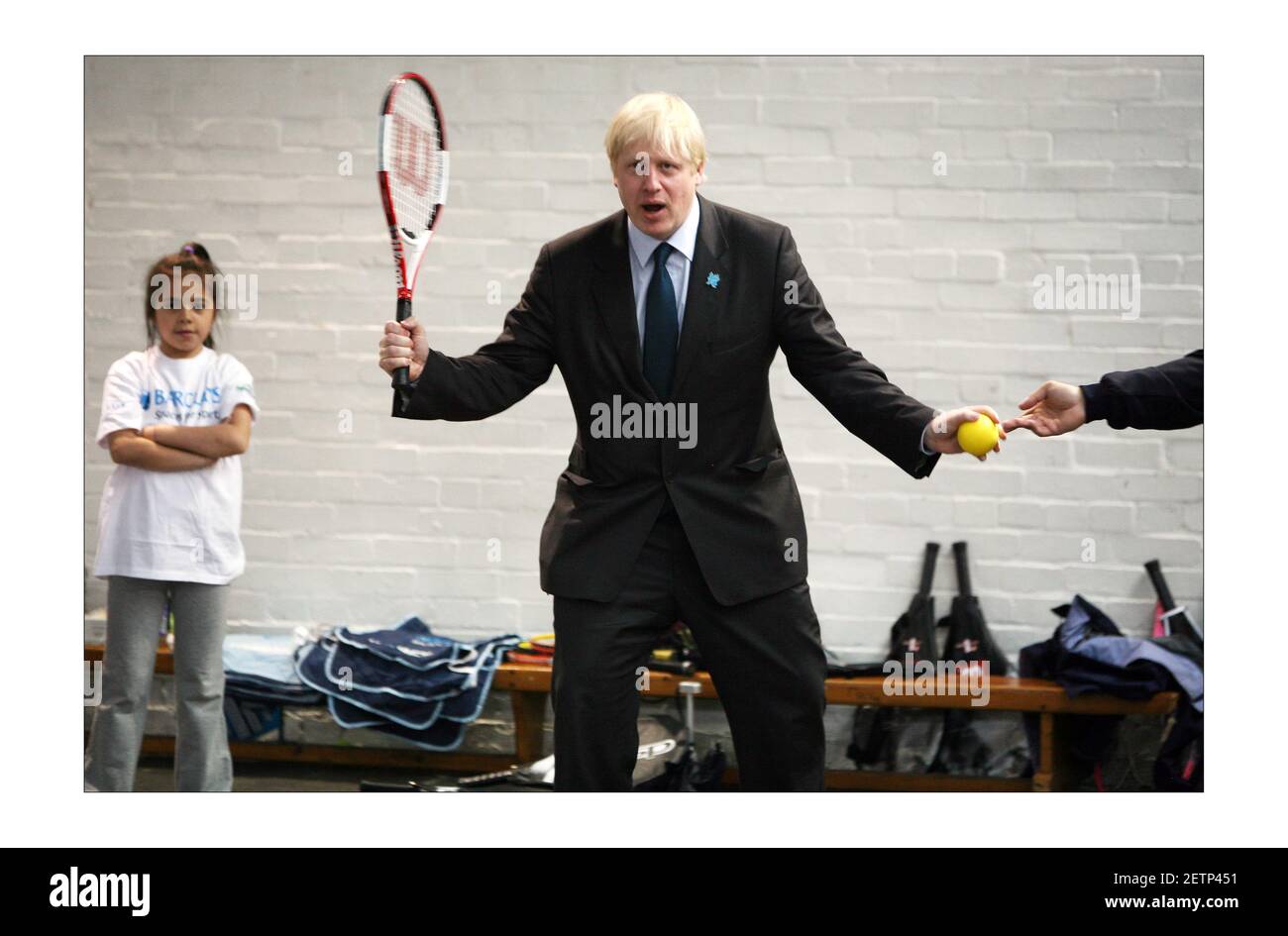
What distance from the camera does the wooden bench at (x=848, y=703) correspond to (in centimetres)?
473

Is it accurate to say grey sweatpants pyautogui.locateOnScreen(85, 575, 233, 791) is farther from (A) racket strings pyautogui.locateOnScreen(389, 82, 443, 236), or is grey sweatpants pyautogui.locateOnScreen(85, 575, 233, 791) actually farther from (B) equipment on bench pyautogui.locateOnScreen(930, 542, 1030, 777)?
(B) equipment on bench pyautogui.locateOnScreen(930, 542, 1030, 777)

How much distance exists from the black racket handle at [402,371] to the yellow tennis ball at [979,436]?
4.23ft

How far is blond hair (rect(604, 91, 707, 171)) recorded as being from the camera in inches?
125

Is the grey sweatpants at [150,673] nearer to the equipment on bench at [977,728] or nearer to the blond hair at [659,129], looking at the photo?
the blond hair at [659,129]

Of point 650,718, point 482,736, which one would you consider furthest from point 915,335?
point 482,736

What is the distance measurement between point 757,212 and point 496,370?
6.63 feet

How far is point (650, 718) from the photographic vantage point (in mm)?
4996

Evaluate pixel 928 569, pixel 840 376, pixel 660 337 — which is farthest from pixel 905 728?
pixel 660 337

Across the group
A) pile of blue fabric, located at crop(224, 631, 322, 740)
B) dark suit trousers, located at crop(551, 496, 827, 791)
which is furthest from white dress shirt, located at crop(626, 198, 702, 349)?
pile of blue fabric, located at crop(224, 631, 322, 740)

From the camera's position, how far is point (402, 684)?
16.2 feet

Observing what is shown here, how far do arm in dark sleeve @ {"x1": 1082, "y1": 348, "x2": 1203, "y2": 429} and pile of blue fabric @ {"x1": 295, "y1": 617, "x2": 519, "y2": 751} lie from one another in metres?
2.37

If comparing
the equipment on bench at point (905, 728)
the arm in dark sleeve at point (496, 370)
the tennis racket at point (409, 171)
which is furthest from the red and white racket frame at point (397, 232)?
the equipment on bench at point (905, 728)

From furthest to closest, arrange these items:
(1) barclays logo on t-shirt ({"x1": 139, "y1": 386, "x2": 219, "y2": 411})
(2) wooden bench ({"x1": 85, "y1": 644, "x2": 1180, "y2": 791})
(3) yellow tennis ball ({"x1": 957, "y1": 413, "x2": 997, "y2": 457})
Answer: (2) wooden bench ({"x1": 85, "y1": 644, "x2": 1180, "y2": 791})
(1) barclays logo on t-shirt ({"x1": 139, "y1": 386, "x2": 219, "y2": 411})
(3) yellow tennis ball ({"x1": 957, "y1": 413, "x2": 997, "y2": 457})
